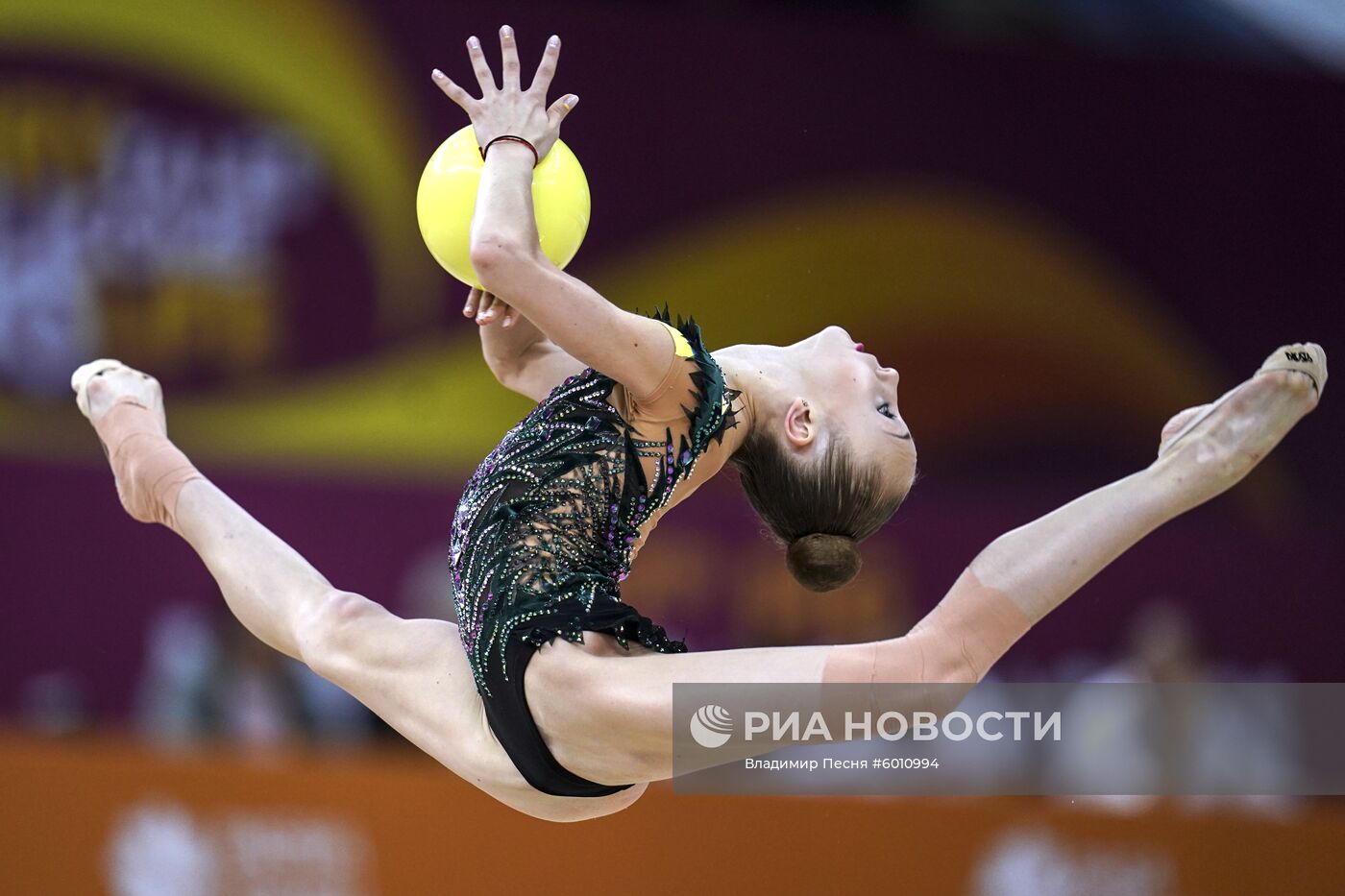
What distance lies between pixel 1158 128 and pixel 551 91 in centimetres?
260

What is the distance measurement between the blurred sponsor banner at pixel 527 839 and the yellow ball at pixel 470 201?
1714 millimetres

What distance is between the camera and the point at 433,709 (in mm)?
2596

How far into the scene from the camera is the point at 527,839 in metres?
3.79

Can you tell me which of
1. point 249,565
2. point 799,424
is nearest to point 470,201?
point 799,424

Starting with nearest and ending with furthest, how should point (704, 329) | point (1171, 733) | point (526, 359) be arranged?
point (526, 359) → point (1171, 733) → point (704, 329)

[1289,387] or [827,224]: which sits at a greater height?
[827,224]

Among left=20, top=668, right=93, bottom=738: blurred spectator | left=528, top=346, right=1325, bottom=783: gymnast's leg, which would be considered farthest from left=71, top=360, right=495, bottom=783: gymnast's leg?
left=20, top=668, right=93, bottom=738: blurred spectator

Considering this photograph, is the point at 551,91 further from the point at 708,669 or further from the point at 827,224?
the point at 708,669

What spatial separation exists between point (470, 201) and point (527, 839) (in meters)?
1.89

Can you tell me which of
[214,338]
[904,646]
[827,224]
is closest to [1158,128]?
[827,224]

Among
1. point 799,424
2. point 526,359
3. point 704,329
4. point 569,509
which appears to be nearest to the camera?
point 569,509

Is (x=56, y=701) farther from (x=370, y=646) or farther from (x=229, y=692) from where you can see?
(x=370, y=646)

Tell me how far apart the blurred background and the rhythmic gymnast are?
4.03 feet

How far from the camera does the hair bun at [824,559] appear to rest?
2680mm
